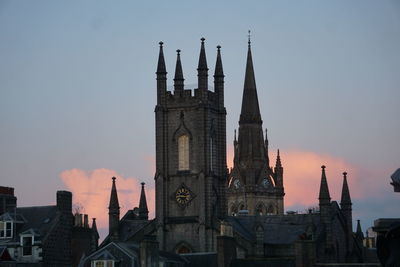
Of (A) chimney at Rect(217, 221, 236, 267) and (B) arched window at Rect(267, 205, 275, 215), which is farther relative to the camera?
(B) arched window at Rect(267, 205, 275, 215)

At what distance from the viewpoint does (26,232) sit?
7688cm

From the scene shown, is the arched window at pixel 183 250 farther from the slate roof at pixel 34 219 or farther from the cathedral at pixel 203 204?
the slate roof at pixel 34 219

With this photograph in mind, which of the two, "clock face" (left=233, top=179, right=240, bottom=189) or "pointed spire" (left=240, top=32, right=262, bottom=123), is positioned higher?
"pointed spire" (left=240, top=32, right=262, bottom=123)

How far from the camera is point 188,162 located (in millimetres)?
112375

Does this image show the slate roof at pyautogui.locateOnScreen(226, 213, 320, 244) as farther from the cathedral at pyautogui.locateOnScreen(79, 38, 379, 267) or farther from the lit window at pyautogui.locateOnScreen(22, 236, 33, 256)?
the lit window at pyautogui.locateOnScreen(22, 236, 33, 256)

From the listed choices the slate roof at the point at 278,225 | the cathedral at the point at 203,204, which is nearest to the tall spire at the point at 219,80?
the cathedral at the point at 203,204

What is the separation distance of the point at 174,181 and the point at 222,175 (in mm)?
5248

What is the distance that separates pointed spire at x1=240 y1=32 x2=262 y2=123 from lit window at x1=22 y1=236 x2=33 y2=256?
80674 mm

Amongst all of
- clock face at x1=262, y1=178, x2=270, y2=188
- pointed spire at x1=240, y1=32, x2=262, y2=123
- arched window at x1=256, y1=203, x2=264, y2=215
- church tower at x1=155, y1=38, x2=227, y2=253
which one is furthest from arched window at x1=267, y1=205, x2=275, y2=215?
church tower at x1=155, y1=38, x2=227, y2=253

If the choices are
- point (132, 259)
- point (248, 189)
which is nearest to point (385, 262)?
point (132, 259)

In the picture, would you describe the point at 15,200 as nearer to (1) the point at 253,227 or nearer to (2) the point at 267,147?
(1) the point at 253,227

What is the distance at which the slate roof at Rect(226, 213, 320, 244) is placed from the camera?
369 feet

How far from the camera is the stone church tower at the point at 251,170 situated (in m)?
154

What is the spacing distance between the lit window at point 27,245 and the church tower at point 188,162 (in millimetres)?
33890
